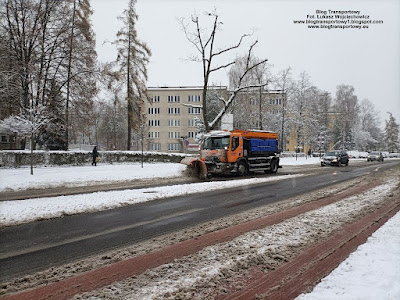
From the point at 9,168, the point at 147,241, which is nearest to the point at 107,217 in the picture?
the point at 147,241

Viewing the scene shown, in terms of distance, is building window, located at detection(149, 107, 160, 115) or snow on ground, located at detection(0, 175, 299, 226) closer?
snow on ground, located at detection(0, 175, 299, 226)

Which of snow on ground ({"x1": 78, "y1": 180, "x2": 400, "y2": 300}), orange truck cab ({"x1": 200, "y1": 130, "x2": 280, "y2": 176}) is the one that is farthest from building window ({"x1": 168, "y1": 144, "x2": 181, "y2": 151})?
snow on ground ({"x1": 78, "y1": 180, "x2": 400, "y2": 300})

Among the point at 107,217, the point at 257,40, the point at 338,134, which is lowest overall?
the point at 107,217

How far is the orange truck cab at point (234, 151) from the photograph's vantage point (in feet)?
52.9

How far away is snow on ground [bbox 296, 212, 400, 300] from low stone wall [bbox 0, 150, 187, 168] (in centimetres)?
2187

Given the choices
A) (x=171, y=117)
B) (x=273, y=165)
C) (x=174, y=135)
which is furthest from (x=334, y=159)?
(x=171, y=117)

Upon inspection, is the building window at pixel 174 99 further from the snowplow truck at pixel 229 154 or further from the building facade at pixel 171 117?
the snowplow truck at pixel 229 154

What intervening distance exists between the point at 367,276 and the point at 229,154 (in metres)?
12.6

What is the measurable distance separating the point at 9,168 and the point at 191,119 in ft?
152

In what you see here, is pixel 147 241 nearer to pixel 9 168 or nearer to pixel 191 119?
pixel 9 168

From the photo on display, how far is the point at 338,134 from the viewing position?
70.8m

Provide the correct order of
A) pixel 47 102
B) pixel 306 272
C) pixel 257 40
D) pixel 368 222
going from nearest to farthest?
1. pixel 306 272
2. pixel 368 222
3. pixel 47 102
4. pixel 257 40

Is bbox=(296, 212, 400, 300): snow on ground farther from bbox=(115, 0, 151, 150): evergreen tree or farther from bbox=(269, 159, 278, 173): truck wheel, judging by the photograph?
bbox=(115, 0, 151, 150): evergreen tree

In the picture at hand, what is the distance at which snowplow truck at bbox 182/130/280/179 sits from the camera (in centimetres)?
1606
